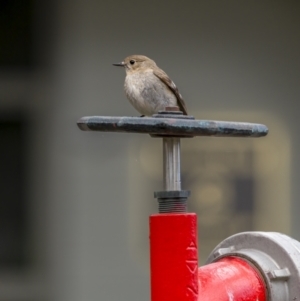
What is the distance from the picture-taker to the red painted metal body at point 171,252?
1.09m

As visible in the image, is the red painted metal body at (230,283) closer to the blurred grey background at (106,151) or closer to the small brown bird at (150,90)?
the small brown bird at (150,90)

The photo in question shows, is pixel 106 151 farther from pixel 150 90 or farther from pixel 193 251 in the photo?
pixel 193 251

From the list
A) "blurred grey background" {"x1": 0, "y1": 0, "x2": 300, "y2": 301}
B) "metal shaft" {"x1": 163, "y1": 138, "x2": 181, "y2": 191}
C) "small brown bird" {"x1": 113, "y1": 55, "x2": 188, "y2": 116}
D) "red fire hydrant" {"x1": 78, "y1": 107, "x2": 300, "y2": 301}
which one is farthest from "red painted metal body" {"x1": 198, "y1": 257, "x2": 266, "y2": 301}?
"blurred grey background" {"x1": 0, "y1": 0, "x2": 300, "y2": 301}

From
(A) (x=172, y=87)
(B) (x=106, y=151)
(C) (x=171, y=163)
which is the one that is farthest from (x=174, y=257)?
(B) (x=106, y=151)

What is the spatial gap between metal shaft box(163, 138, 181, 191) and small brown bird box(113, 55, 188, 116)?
2.95ft

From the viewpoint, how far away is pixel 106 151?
376cm

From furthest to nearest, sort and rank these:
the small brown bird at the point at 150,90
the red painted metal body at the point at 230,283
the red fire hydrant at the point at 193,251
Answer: the small brown bird at the point at 150,90, the red painted metal body at the point at 230,283, the red fire hydrant at the point at 193,251

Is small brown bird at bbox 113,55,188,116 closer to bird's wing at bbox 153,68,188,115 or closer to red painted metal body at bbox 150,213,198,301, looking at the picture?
bird's wing at bbox 153,68,188,115

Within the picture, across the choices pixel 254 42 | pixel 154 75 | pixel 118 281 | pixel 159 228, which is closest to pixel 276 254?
pixel 159 228

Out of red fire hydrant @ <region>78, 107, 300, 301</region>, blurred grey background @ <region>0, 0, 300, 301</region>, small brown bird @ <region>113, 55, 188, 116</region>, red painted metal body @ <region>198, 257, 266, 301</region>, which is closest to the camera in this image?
red fire hydrant @ <region>78, 107, 300, 301</region>

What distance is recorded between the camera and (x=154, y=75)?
7.19 ft

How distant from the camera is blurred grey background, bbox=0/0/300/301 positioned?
146 inches

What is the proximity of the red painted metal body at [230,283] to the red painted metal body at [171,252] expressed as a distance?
0.31 ft

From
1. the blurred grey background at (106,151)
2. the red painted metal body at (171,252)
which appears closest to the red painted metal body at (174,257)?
the red painted metal body at (171,252)
